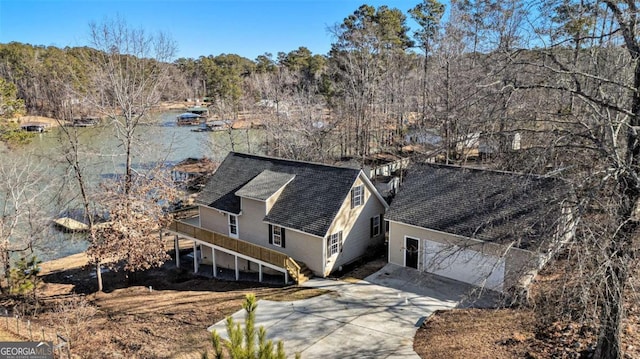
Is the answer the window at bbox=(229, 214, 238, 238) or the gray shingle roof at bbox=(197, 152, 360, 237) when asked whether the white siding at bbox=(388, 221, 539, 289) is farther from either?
the window at bbox=(229, 214, 238, 238)

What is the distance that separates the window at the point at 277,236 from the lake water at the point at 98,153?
9325mm

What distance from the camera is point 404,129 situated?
40094 mm

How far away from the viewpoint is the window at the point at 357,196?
2100cm

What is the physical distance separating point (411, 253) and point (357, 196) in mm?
3532

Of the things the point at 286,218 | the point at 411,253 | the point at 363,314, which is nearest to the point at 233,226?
the point at 286,218

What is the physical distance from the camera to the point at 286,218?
68.8 feet

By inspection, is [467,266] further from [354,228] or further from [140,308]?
[140,308]

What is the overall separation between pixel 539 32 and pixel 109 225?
63.0 feet

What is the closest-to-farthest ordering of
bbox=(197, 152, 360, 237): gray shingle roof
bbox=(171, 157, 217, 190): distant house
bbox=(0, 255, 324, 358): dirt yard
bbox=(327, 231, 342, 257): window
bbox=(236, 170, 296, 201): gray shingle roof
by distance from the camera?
bbox=(0, 255, 324, 358): dirt yard → bbox=(327, 231, 342, 257): window → bbox=(197, 152, 360, 237): gray shingle roof → bbox=(236, 170, 296, 201): gray shingle roof → bbox=(171, 157, 217, 190): distant house

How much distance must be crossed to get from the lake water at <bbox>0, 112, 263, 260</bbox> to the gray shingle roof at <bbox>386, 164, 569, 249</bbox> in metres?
14.9

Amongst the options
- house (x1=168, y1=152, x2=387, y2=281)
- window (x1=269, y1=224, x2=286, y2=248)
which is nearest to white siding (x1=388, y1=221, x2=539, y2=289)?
house (x1=168, y1=152, x2=387, y2=281)

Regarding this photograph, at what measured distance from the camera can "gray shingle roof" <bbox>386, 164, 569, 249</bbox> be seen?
17.0 m

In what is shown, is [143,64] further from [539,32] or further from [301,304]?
[539,32]

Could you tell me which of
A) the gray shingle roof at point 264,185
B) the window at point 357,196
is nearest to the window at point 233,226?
the gray shingle roof at point 264,185
